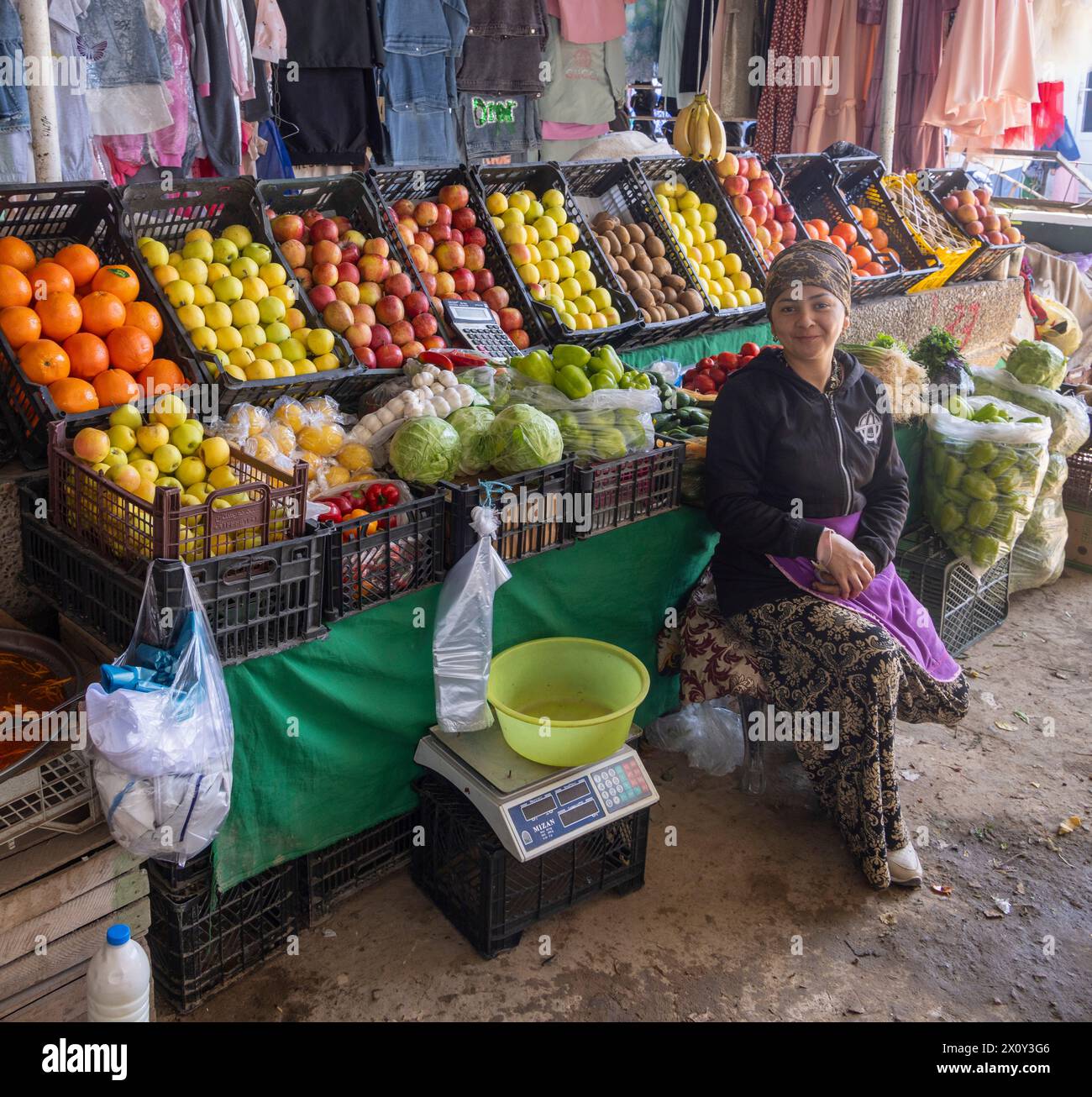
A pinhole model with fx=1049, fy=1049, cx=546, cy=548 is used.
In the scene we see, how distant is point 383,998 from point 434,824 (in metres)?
0.43

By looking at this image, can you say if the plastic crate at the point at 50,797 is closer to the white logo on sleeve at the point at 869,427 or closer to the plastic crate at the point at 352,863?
the plastic crate at the point at 352,863

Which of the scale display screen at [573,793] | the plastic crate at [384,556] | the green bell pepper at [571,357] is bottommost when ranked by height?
the scale display screen at [573,793]

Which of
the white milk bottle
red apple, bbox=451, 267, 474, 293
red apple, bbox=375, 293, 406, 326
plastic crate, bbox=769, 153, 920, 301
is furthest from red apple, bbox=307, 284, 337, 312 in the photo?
plastic crate, bbox=769, 153, 920, 301

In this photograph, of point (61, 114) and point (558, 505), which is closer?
point (558, 505)

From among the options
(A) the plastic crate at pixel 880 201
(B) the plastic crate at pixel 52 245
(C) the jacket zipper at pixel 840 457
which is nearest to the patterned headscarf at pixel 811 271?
(C) the jacket zipper at pixel 840 457

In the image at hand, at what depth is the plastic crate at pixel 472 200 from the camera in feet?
12.7

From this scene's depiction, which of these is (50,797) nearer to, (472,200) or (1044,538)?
(472,200)

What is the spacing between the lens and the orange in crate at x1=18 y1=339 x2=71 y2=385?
262 cm

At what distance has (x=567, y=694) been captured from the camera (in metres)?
2.90

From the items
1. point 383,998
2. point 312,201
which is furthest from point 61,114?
point 383,998

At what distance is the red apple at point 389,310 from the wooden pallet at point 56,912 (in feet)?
6.46

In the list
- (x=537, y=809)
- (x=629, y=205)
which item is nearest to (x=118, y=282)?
(x=537, y=809)

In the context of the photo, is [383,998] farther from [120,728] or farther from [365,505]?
[365,505]

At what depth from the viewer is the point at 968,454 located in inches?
163
